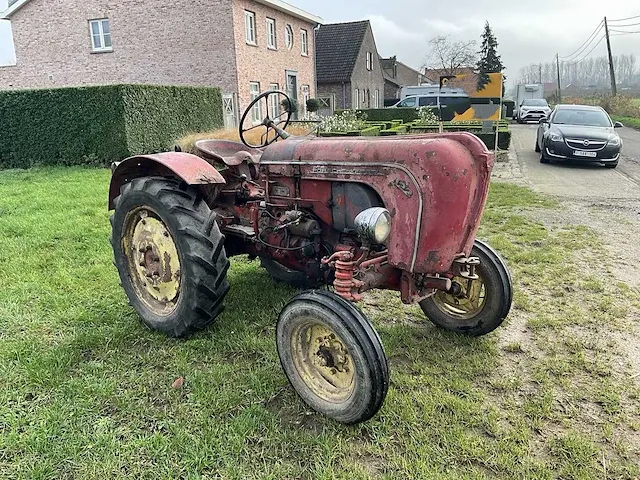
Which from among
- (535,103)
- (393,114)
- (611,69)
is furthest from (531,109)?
(393,114)

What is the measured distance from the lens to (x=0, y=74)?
19.5 m

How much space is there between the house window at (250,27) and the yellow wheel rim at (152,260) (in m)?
15.9

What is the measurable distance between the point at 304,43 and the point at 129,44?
8.42 m

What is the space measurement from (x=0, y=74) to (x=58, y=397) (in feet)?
68.8

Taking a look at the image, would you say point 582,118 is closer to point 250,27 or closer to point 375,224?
point 250,27

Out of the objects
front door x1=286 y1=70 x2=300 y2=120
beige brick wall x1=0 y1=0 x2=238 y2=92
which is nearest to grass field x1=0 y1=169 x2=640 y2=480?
beige brick wall x1=0 y1=0 x2=238 y2=92

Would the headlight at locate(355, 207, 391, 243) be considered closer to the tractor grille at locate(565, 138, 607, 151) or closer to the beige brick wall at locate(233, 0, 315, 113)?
the tractor grille at locate(565, 138, 607, 151)

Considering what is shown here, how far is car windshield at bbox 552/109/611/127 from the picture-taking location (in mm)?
12219

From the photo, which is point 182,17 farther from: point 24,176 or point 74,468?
point 74,468

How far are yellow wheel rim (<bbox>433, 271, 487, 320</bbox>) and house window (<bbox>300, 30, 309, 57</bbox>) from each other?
21422 mm

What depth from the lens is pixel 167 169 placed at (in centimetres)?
361

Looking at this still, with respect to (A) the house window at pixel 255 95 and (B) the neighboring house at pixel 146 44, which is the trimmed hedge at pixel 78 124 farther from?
(A) the house window at pixel 255 95

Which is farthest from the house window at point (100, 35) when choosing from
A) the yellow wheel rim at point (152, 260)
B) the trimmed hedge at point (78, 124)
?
the yellow wheel rim at point (152, 260)

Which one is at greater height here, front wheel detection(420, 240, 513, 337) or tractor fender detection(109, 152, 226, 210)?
tractor fender detection(109, 152, 226, 210)
